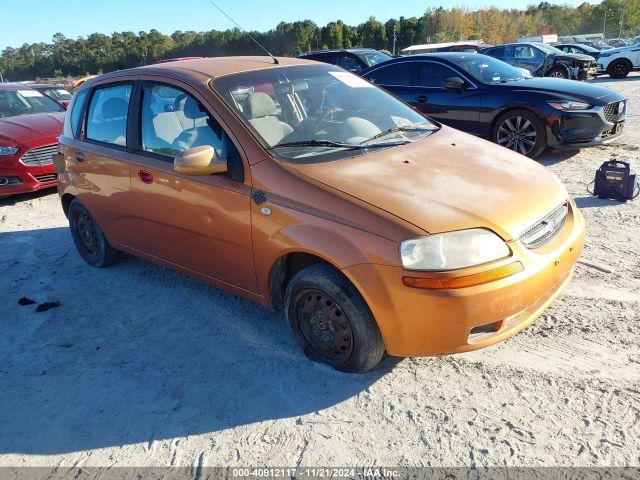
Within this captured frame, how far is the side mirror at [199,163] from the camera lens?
9.80ft

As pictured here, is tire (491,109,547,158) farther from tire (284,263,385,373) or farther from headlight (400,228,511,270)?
tire (284,263,385,373)

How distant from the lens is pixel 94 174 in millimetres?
4277

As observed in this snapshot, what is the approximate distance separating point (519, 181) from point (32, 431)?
3.09 m

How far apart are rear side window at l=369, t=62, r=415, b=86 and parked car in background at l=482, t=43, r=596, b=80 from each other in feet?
34.1

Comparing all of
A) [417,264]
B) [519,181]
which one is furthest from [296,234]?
[519,181]

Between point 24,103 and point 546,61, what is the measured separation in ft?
49.8

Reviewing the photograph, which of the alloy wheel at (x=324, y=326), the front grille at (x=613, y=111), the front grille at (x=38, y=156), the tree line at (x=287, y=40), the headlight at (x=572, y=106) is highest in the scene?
the tree line at (x=287, y=40)

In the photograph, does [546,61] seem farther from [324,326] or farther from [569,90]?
[324,326]

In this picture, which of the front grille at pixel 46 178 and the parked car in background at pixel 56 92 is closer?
the front grille at pixel 46 178

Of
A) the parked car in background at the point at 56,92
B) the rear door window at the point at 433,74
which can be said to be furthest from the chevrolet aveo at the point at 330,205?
the parked car in background at the point at 56,92

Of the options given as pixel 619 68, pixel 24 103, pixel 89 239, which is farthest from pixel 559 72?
pixel 89 239

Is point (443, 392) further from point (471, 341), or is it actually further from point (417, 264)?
point (417, 264)

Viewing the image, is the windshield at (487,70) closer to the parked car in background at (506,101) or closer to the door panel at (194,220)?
the parked car in background at (506,101)

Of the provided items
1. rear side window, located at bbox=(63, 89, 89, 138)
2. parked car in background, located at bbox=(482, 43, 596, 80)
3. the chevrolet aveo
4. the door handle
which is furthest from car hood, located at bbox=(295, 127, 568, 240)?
parked car in background, located at bbox=(482, 43, 596, 80)
